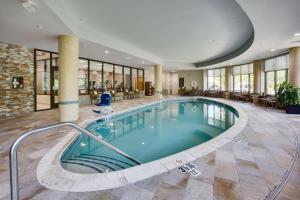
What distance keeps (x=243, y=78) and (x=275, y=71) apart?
12.1 feet

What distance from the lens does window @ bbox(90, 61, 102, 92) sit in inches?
450

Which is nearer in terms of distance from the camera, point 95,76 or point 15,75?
point 15,75

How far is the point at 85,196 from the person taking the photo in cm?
196

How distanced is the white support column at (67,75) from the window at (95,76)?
5701mm

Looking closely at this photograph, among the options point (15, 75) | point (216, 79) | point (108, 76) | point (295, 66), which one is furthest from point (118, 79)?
point (295, 66)

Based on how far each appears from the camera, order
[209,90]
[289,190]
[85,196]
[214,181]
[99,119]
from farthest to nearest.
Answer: [209,90]
[99,119]
[214,181]
[289,190]
[85,196]

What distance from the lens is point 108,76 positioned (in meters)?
12.9

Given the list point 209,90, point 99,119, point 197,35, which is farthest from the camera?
point 209,90

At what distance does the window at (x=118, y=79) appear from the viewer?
13.8 metres

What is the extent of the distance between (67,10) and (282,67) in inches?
454

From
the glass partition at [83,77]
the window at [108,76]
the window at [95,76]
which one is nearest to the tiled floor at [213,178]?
the glass partition at [83,77]

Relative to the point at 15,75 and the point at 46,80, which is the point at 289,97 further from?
the point at 15,75

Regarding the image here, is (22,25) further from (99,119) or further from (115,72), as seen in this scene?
(115,72)

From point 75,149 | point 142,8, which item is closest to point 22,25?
point 142,8
